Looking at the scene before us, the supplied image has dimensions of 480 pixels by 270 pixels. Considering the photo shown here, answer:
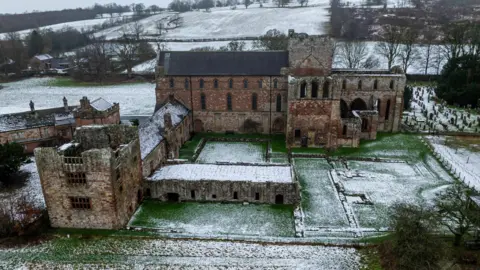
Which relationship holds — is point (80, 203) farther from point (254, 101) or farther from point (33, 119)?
point (254, 101)

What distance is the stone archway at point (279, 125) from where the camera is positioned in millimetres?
46094

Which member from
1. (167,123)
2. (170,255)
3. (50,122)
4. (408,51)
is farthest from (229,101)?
(408,51)

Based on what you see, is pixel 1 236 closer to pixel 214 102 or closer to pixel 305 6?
pixel 214 102

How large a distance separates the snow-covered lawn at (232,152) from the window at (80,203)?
45.6 feet

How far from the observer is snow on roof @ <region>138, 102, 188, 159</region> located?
32581 millimetres

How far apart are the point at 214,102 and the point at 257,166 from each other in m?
14.8

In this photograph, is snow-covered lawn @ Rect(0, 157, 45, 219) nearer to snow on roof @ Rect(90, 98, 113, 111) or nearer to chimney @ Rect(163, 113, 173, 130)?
snow on roof @ Rect(90, 98, 113, 111)

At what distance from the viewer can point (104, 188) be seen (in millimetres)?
25422

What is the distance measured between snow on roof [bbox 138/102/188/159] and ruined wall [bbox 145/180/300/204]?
3.26m

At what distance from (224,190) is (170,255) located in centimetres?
772

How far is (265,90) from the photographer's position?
147 ft

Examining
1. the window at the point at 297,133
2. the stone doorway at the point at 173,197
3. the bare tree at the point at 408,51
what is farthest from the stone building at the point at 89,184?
the bare tree at the point at 408,51

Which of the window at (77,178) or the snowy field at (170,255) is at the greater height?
the window at (77,178)

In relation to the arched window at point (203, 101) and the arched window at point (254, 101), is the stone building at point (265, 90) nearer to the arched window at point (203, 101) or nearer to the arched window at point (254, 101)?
the arched window at point (203, 101)
